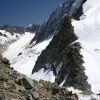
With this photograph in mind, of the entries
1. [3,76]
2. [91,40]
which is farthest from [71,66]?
[3,76]

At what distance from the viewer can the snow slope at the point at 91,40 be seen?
200ft

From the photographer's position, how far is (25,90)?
1731cm

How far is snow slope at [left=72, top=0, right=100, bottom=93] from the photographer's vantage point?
200 feet

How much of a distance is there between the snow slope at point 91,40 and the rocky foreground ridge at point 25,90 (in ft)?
118

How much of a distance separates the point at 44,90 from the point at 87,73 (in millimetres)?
44427

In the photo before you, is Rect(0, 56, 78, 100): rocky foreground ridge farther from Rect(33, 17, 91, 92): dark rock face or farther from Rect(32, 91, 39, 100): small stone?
Rect(33, 17, 91, 92): dark rock face

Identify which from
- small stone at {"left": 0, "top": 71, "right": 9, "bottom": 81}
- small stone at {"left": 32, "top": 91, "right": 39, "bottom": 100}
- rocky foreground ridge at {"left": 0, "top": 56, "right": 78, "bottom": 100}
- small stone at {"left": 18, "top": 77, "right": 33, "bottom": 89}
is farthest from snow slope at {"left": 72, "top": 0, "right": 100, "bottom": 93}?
small stone at {"left": 0, "top": 71, "right": 9, "bottom": 81}

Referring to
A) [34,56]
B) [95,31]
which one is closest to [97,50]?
[95,31]

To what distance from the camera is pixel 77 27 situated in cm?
9131

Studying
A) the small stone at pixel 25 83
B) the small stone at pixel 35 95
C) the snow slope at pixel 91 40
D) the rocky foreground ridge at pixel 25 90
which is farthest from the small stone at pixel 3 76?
the snow slope at pixel 91 40

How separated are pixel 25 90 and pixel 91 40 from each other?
2545 inches

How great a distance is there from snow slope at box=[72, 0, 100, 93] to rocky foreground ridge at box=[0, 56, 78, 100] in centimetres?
3598

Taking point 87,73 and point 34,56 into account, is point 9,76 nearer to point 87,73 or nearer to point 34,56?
point 87,73

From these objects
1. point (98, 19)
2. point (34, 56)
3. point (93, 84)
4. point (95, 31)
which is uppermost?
point (34, 56)
